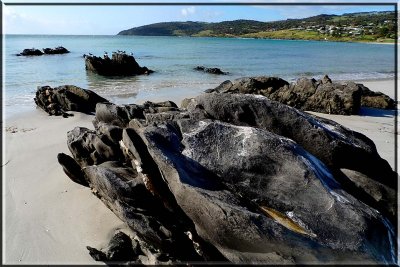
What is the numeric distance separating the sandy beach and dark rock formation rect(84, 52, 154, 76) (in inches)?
869

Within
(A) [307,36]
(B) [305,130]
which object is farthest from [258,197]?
(A) [307,36]

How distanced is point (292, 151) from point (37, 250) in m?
4.27

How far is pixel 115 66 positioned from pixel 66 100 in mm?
19058

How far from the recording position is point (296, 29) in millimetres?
164000

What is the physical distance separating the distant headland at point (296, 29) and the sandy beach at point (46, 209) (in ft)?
372

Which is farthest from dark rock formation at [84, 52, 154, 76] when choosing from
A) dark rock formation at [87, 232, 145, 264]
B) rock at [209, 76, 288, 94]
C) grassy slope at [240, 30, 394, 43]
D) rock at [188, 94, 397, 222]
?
grassy slope at [240, 30, 394, 43]

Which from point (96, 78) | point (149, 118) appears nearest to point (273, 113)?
point (149, 118)

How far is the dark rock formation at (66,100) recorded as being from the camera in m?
16.0

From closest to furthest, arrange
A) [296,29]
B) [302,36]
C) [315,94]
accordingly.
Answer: [315,94]
[302,36]
[296,29]

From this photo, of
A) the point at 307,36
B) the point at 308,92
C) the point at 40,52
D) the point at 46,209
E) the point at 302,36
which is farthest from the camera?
the point at 307,36

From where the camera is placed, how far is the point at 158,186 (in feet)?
20.2

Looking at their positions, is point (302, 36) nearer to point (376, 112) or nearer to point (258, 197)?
point (376, 112)

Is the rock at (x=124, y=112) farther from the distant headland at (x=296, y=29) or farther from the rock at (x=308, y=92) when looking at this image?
the distant headland at (x=296, y=29)

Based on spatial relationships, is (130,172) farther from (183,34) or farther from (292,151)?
(183,34)
